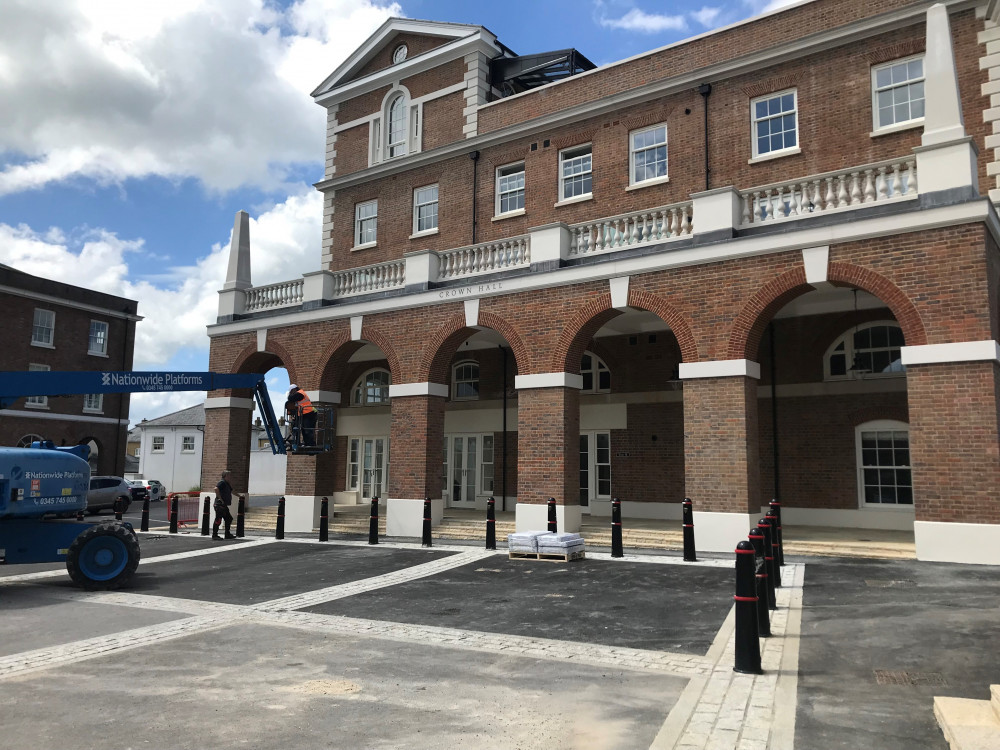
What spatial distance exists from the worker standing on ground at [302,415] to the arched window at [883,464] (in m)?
12.7

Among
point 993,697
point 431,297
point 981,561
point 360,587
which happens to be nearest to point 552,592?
point 360,587

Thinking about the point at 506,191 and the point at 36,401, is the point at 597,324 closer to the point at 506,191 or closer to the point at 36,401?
the point at 506,191

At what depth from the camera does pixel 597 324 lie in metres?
17.0

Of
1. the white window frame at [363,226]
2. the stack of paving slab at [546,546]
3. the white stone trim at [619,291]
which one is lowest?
the stack of paving slab at [546,546]

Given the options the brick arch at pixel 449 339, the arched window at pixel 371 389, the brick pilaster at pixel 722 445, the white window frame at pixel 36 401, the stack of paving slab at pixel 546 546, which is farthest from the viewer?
the white window frame at pixel 36 401

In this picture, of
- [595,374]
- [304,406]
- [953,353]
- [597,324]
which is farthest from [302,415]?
[953,353]

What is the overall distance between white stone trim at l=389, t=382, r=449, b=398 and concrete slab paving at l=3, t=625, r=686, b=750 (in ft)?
37.1

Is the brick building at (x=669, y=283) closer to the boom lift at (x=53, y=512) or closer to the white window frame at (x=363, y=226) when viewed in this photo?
the white window frame at (x=363, y=226)

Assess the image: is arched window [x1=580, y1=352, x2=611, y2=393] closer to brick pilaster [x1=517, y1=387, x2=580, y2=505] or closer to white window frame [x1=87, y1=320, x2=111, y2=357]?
brick pilaster [x1=517, y1=387, x2=580, y2=505]

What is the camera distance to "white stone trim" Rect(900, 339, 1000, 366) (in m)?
12.1

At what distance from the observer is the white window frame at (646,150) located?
19.3 metres

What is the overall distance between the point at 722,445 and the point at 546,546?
13.1 ft

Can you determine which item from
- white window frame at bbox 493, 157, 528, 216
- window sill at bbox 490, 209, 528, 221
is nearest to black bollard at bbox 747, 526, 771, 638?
window sill at bbox 490, 209, 528, 221

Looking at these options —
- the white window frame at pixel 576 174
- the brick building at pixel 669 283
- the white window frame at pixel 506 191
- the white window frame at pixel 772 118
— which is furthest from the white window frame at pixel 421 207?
the white window frame at pixel 772 118
